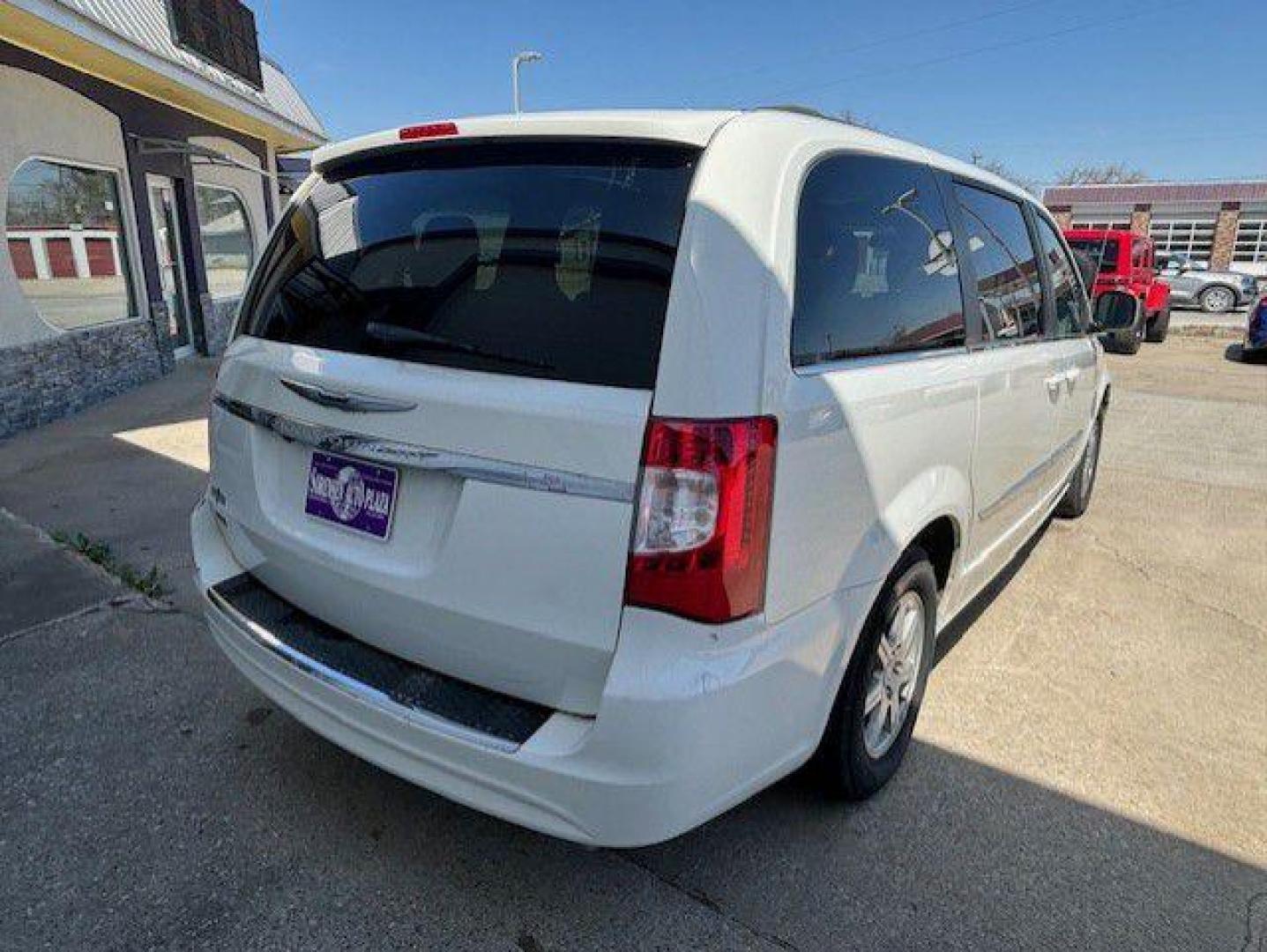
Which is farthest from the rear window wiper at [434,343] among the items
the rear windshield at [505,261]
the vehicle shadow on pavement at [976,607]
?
the vehicle shadow on pavement at [976,607]

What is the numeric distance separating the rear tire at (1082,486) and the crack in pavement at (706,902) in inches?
155

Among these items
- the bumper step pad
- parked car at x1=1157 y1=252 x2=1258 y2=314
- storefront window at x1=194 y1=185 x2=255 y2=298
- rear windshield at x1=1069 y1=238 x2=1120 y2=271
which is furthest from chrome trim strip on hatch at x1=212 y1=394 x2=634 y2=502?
parked car at x1=1157 y1=252 x2=1258 y2=314

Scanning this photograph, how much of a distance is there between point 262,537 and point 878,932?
1.91 meters

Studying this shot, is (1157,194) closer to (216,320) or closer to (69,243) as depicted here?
(216,320)

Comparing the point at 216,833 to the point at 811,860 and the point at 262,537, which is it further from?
the point at 811,860

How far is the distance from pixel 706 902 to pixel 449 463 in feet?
4.31

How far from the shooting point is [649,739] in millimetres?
1688

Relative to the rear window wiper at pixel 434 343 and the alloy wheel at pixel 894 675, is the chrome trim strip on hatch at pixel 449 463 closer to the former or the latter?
the rear window wiper at pixel 434 343

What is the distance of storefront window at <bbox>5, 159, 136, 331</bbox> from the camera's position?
7.59m

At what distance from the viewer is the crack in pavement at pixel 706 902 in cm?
205

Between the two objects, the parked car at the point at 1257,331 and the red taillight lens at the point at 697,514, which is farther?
the parked car at the point at 1257,331

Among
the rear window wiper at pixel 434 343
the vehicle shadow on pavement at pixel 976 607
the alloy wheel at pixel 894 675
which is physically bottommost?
the vehicle shadow on pavement at pixel 976 607

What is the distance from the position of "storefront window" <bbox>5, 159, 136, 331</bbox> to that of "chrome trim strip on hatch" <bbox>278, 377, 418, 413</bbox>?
280 inches

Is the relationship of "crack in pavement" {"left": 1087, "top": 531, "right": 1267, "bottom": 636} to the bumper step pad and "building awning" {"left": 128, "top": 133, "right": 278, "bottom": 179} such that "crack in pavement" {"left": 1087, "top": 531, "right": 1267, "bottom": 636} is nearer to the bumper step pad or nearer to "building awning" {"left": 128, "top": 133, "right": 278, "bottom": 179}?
the bumper step pad
